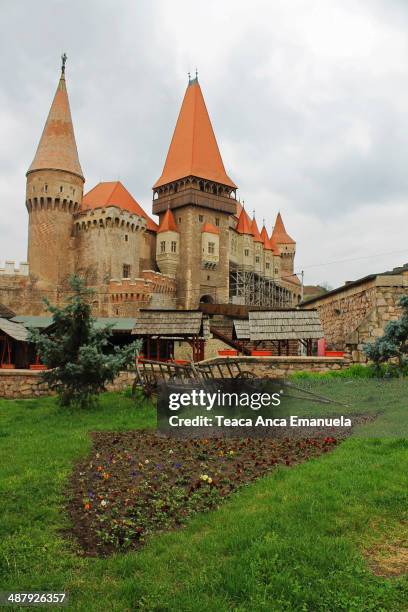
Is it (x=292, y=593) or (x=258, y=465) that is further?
(x=258, y=465)

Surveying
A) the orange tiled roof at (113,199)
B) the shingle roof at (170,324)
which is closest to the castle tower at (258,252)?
the orange tiled roof at (113,199)

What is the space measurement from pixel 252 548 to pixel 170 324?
14791 millimetres

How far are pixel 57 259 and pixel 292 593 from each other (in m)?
43.7

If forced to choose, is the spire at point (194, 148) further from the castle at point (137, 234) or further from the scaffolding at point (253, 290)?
the scaffolding at point (253, 290)

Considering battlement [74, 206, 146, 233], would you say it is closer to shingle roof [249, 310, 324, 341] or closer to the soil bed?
shingle roof [249, 310, 324, 341]

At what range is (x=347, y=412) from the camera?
895cm

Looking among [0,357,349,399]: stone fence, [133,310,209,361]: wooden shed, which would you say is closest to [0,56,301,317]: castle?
[133,310,209,361]: wooden shed

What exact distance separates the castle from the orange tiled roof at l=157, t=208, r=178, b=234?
10 centimetres

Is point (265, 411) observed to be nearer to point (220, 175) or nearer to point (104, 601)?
point (104, 601)

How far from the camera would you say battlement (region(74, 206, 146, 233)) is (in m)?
44.8

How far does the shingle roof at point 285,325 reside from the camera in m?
18.0

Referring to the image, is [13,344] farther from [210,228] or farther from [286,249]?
[286,249]

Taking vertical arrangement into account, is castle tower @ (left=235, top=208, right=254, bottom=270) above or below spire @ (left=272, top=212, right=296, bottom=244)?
below

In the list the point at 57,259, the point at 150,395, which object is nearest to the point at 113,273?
the point at 57,259
